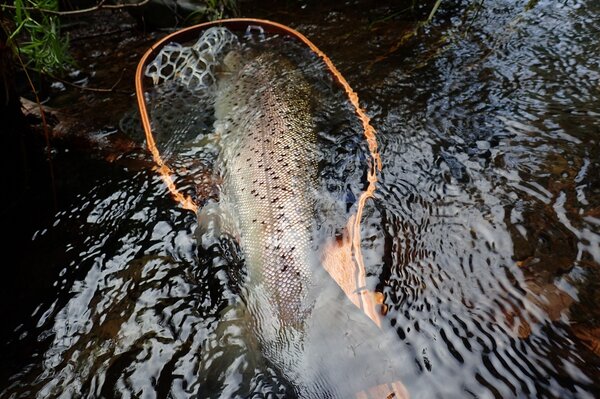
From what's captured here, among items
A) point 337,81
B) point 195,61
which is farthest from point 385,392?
point 195,61

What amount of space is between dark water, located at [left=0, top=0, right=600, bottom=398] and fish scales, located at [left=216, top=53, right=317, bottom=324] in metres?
0.22

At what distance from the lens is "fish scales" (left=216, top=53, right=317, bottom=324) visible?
5.27ft

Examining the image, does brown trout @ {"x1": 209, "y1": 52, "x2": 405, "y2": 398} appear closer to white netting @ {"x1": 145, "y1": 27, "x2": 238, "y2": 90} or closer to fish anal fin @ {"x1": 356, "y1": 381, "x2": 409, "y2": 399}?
fish anal fin @ {"x1": 356, "y1": 381, "x2": 409, "y2": 399}

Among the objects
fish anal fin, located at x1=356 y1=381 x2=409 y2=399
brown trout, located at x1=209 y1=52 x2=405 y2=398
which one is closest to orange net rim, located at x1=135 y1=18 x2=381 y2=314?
brown trout, located at x1=209 y1=52 x2=405 y2=398

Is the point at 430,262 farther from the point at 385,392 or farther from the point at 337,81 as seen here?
the point at 337,81

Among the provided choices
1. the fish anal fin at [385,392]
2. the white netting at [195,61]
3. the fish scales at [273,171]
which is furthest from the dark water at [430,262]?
the white netting at [195,61]

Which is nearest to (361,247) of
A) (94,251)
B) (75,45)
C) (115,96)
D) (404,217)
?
(404,217)

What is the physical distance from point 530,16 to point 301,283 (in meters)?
3.08

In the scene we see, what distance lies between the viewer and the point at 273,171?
80.2 inches

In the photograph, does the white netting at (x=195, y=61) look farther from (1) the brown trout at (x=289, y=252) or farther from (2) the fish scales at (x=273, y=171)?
(1) the brown trout at (x=289, y=252)

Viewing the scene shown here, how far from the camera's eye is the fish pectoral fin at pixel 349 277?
1.50 m

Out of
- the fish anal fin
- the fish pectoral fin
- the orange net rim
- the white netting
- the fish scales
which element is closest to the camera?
the fish anal fin

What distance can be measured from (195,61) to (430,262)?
2.30 meters

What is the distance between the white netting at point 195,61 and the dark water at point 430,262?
0.93 m
